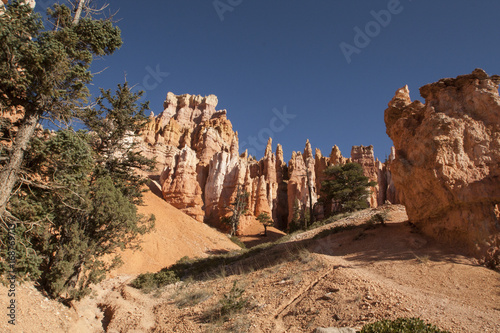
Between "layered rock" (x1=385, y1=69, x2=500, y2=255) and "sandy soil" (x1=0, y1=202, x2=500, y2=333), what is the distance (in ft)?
3.11

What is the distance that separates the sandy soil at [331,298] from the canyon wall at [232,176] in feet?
88.2

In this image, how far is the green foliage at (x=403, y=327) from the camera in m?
4.41

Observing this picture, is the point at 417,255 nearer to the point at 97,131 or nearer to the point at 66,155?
the point at 66,155

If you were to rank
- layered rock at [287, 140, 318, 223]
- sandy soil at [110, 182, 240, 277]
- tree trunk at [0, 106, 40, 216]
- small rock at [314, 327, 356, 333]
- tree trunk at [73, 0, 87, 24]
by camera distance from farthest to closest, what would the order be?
1. layered rock at [287, 140, 318, 223]
2. sandy soil at [110, 182, 240, 277]
3. tree trunk at [73, 0, 87, 24]
4. tree trunk at [0, 106, 40, 216]
5. small rock at [314, 327, 356, 333]

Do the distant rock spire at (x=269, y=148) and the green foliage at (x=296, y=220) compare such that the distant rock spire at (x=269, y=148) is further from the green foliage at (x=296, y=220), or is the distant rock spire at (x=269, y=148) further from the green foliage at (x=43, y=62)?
the green foliage at (x=43, y=62)

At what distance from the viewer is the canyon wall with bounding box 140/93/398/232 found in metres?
42.0

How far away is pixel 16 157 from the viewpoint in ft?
21.5

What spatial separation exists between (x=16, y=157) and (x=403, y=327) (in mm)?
8980

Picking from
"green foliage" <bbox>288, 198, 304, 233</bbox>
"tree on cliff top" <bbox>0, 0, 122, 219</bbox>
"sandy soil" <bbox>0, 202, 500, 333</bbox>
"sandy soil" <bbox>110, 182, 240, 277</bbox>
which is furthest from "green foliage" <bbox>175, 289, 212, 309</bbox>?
"green foliage" <bbox>288, 198, 304, 233</bbox>

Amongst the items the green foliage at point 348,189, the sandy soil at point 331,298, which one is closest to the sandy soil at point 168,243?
the sandy soil at point 331,298

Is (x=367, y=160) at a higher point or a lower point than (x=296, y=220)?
higher

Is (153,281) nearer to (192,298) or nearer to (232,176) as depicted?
(192,298)

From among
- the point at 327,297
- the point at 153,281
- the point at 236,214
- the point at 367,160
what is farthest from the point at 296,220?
the point at 327,297

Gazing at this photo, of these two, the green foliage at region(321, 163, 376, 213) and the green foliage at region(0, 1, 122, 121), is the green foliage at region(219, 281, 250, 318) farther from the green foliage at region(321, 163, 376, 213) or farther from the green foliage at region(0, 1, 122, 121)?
the green foliage at region(321, 163, 376, 213)
